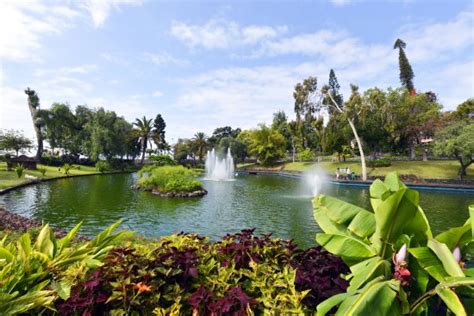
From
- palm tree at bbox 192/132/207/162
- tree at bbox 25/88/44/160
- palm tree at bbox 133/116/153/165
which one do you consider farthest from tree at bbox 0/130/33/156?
palm tree at bbox 192/132/207/162

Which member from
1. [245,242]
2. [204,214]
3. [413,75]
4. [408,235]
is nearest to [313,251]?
[245,242]

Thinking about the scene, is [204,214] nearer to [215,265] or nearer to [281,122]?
[215,265]

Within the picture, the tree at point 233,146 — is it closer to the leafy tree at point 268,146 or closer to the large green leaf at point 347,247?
the leafy tree at point 268,146

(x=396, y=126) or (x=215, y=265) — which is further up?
(x=396, y=126)

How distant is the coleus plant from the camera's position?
1.71m

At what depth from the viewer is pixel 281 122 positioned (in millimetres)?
60750

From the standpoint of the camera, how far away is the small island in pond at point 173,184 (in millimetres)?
18234

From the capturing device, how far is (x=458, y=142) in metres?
21.8

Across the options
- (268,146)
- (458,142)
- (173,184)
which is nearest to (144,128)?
(268,146)

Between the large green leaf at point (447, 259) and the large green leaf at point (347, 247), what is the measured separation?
40 cm

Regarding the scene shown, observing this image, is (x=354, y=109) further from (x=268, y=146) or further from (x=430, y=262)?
(x=430, y=262)

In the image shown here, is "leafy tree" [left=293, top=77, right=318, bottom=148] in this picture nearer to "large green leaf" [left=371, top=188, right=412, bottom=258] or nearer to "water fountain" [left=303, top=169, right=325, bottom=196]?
"water fountain" [left=303, top=169, right=325, bottom=196]

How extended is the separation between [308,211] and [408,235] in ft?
36.0

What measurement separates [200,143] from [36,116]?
28875mm
